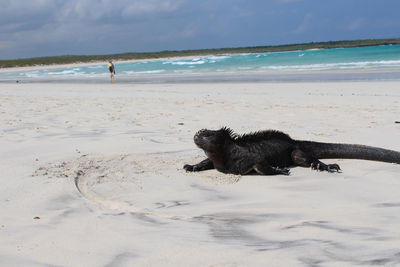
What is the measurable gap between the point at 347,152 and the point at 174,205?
2641mm

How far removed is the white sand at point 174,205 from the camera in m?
2.82

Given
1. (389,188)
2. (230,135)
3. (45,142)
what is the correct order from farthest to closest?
(45,142) → (230,135) → (389,188)

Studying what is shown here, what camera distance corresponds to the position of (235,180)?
4953mm

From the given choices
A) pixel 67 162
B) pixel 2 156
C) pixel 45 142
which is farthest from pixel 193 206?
pixel 45 142

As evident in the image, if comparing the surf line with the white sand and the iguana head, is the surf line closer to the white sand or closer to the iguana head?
→ the white sand

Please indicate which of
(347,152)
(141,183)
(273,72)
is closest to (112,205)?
(141,183)

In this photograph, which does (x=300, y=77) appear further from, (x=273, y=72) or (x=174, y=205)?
(x=174, y=205)

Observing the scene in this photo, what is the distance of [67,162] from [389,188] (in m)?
3.65

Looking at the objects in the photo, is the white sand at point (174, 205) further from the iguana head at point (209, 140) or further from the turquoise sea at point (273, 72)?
the turquoise sea at point (273, 72)

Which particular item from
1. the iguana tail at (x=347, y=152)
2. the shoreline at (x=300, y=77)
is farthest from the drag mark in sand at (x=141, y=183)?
the shoreline at (x=300, y=77)

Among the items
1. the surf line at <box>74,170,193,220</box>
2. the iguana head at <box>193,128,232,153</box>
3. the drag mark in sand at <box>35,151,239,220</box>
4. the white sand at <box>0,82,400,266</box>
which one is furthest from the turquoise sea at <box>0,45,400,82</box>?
the surf line at <box>74,170,193,220</box>

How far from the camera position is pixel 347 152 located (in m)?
5.71

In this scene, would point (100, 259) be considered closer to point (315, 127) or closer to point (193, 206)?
point (193, 206)

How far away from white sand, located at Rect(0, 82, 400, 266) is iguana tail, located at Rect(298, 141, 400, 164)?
14cm
